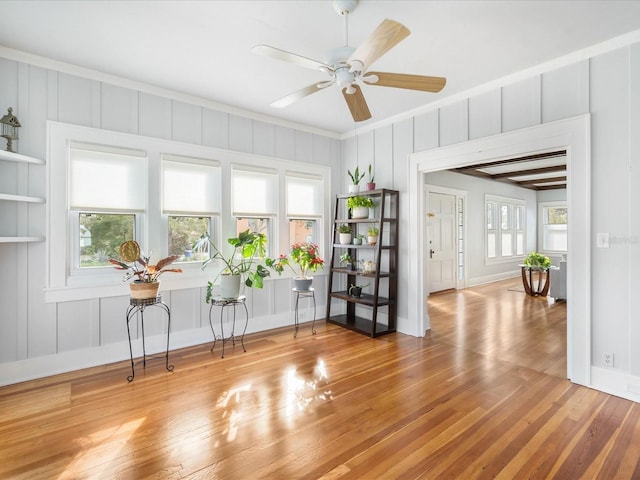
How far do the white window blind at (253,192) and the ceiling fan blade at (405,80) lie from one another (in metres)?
2.34

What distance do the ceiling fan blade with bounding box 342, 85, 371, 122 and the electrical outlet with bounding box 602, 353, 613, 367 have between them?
8.96 feet

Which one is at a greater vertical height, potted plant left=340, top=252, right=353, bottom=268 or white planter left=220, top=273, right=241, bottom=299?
potted plant left=340, top=252, right=353, bottom=268

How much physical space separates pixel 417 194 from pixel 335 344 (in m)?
2.03

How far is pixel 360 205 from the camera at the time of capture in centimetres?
442

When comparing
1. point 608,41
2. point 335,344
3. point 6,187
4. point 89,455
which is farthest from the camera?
point 335,344

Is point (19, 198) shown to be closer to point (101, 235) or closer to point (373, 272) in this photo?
point (101, 235)

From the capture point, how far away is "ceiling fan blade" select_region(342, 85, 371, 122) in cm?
241

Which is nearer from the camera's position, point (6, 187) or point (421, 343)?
point (6, 187)

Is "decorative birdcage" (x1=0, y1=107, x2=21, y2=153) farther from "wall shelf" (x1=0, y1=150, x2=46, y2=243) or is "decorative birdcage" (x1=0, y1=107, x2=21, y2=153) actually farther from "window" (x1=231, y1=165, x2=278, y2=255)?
"window" (x1=231, y1=165, x2=278, y2=255)

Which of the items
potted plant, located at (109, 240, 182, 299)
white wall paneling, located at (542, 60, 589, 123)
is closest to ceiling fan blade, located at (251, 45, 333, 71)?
potted plant, located at (109, 240, 182, 299)

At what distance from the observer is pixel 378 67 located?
3.09 metres

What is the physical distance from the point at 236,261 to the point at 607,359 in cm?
365

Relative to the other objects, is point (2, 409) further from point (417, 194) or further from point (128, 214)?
point (417, 194)

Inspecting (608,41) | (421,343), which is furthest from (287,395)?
(608,41)
